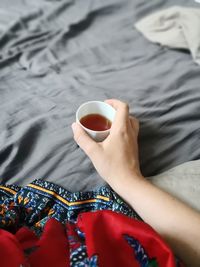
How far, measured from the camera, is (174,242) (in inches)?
24.0

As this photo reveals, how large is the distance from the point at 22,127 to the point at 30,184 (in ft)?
0.58

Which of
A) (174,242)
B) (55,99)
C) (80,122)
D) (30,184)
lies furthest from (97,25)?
(174,242)

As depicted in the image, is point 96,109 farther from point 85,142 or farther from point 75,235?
point 75,235

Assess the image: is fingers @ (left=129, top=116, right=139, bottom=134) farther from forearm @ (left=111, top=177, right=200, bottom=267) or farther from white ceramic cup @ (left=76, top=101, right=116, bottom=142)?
forearm @ (left=111, top=177, right=200, bottom=267)

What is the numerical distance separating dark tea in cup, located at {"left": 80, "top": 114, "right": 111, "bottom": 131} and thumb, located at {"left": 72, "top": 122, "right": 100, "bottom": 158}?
4 centimetres

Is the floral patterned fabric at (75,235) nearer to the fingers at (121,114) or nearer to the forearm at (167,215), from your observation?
the forearm at (167,215)

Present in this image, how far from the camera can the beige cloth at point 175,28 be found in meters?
1.06

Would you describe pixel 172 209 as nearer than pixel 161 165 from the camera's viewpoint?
Yes

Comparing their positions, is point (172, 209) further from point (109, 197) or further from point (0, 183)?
point (0, 183)

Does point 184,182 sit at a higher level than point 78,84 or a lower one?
lower

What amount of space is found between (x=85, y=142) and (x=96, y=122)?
0.09 metres

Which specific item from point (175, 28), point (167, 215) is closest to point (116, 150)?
point (167, 215)

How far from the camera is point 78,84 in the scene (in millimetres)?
973

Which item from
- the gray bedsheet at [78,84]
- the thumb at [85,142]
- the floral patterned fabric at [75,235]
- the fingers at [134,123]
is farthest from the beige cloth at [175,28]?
the floral patterned fabric at [75,235]
